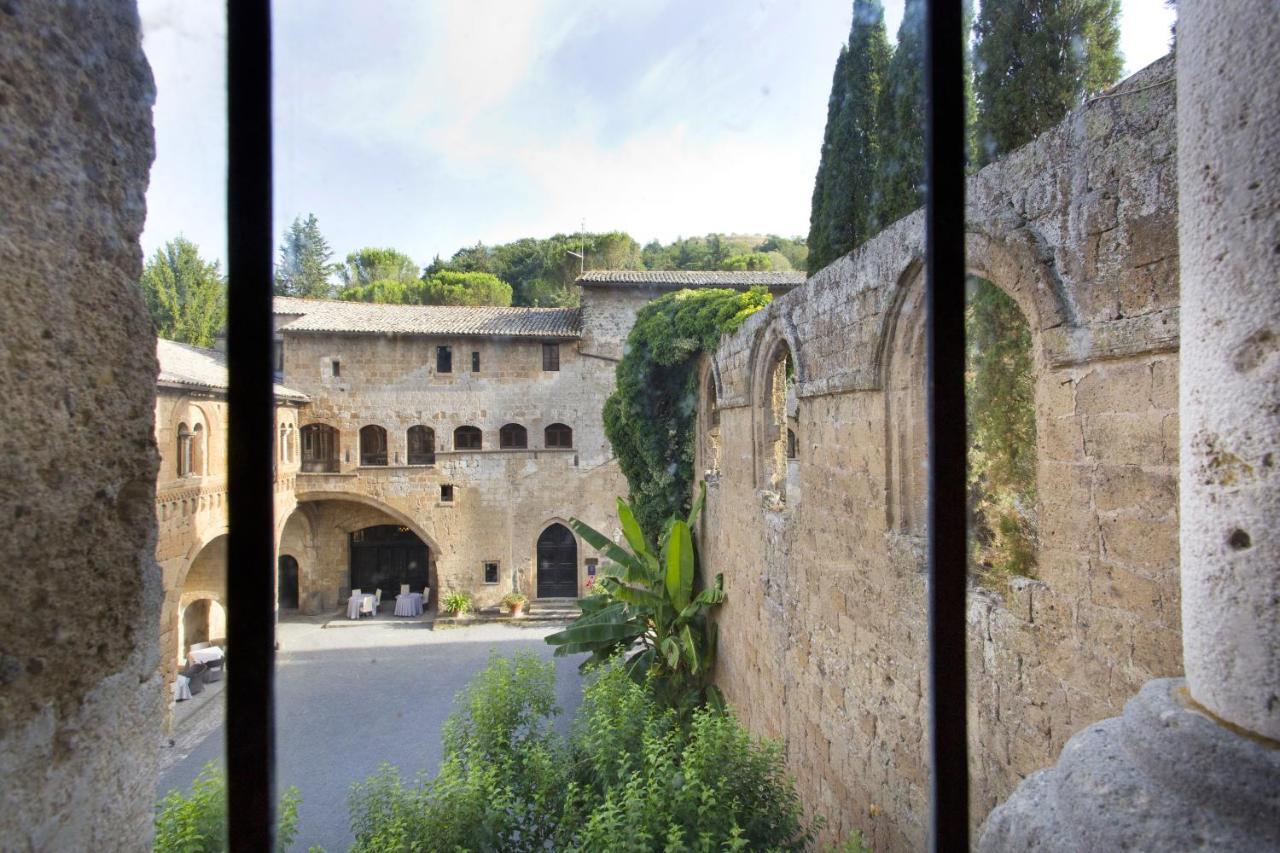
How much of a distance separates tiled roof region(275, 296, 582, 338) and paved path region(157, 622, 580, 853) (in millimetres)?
8585

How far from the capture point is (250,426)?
35.8 inches

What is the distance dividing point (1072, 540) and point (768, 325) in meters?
4.40

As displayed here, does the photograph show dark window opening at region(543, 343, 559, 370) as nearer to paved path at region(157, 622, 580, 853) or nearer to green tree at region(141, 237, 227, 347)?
paved path at region(157, 622, 580, 853)

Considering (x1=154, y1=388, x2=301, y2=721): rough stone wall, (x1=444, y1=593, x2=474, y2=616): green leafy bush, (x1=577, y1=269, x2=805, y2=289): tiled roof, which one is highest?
(x1=577, y1=269, x2=805, y2=289): tiled roof

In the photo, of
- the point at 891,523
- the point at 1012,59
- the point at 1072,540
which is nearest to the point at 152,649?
the point at 1072,540

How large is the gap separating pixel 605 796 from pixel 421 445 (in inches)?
651

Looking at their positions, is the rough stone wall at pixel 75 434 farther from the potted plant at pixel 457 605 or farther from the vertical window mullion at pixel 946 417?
the potted plant at pixel 457 605

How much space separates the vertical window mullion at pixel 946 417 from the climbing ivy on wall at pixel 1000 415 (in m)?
3.10

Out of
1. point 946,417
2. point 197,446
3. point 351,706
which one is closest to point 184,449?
point 197,446

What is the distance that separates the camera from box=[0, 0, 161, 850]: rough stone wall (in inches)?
37.8

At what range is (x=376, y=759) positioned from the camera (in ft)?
34.5

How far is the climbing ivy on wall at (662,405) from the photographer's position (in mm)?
10984

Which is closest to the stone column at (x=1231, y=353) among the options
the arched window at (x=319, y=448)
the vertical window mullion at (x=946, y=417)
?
the vertical window mullion at (x=946, y=417)

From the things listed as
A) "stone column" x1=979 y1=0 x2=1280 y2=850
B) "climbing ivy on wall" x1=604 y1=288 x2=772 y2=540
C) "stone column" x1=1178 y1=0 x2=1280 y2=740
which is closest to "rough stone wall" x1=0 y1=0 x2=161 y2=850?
"stone column" x1=979 y1=0 x2=1280 y2=850
